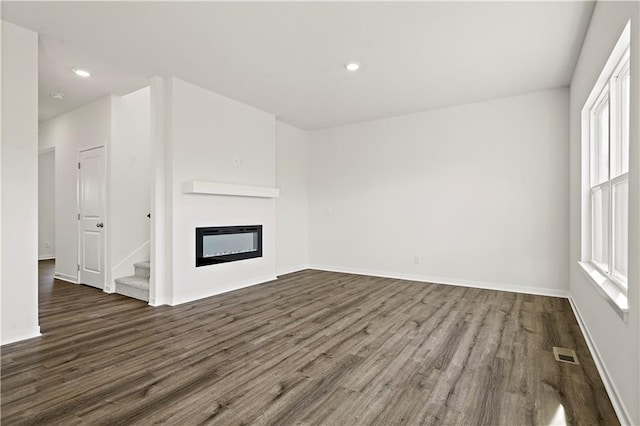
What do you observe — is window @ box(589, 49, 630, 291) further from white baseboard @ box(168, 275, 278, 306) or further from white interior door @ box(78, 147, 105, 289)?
white interior door @ box(78, 147, 105, 289)

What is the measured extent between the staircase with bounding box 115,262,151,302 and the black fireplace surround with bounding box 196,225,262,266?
29.4 inches

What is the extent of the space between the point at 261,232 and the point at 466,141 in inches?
138

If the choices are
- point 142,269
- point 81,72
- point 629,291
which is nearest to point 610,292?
point 629,291

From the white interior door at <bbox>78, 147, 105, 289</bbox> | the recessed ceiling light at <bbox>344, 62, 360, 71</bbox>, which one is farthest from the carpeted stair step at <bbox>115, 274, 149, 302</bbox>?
the recessed ceiling light at <bbox>344, 62, 360, 71</bbox>

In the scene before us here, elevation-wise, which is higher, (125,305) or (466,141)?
(466,141)

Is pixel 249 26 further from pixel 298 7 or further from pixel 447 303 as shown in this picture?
pixel 447 303

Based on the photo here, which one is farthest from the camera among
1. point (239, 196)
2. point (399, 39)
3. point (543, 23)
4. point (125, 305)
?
point (239, 196)

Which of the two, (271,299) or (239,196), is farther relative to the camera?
(239,196)

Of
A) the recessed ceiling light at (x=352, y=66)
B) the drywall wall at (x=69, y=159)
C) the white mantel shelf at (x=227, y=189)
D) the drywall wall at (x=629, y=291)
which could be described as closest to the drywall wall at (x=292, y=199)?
the white mantel shelf at (x=227, y=189)

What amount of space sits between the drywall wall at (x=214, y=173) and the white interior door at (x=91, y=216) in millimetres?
1488

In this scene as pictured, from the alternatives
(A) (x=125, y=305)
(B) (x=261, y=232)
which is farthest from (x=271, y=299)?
(A) (x=125, y=305)

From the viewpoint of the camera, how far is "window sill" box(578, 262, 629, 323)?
1750mm

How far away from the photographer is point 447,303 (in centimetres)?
404

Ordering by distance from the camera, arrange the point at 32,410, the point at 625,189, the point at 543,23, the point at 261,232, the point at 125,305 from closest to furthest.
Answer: the point at 32,410
the point at 625,189
the point at 543,23
the point at 125,305
the point at 261,232
